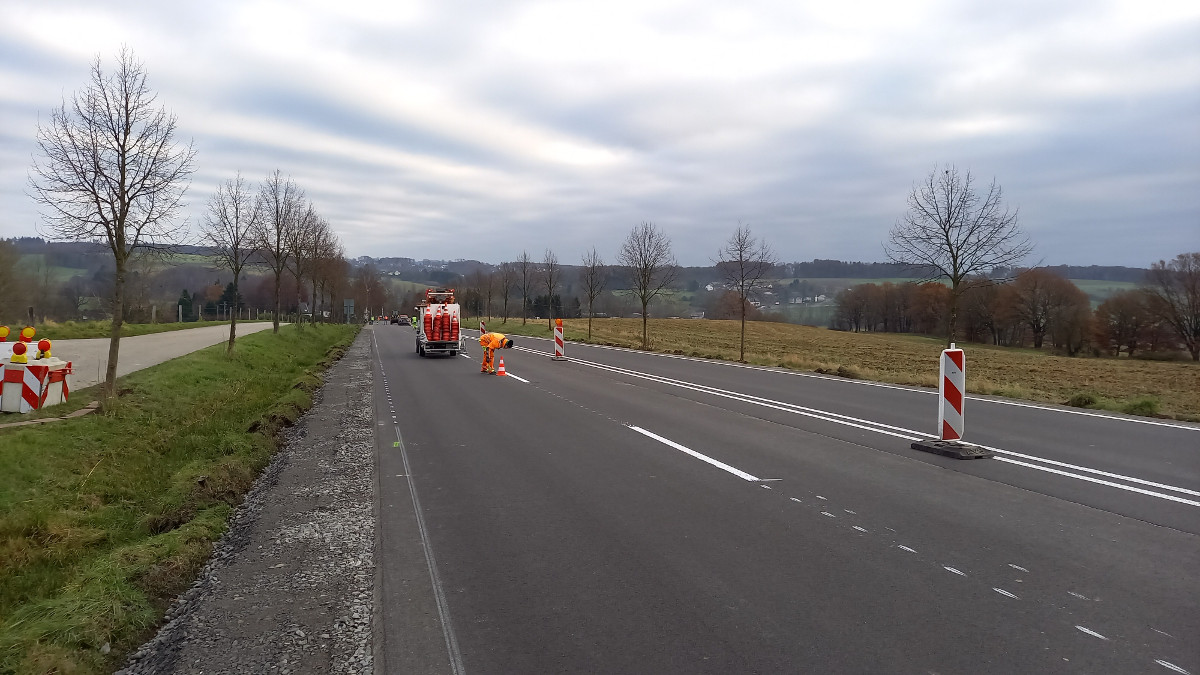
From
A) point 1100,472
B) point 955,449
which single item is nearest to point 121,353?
point 955,449

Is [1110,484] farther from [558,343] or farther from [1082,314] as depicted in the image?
[1082,314]

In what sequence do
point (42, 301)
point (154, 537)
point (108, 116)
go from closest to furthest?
point (154, 537), point (108, 116), point (42, 301)

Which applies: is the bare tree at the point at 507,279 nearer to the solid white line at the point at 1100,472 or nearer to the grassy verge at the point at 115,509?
the grassy verge at the point at 115,509

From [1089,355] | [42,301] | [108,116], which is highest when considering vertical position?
[108,116]

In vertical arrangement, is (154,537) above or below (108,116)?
below

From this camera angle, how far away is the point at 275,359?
27766 millimetres

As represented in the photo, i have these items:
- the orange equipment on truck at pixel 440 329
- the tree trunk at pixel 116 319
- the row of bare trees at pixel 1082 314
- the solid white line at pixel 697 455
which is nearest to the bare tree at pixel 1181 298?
the row of bare trees at pixel 1082 314

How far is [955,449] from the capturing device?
32.0 feet

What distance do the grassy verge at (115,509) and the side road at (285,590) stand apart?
0.22m

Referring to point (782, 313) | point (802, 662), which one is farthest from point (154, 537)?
point (782, 313)

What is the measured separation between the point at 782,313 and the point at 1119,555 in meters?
96.3

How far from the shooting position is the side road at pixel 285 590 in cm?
418

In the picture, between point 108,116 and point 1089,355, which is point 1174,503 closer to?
point 108,116

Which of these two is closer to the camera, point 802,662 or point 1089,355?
point 802,662
